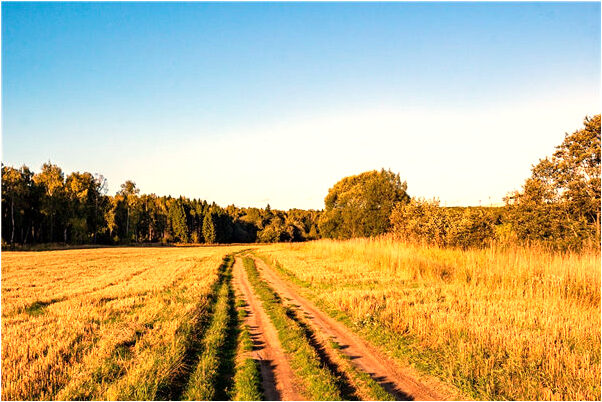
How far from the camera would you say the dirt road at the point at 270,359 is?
510 cm

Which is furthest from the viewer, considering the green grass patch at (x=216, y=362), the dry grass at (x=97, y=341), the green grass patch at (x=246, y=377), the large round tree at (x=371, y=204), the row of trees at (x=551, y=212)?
the large round tree at (x=371, y=204)

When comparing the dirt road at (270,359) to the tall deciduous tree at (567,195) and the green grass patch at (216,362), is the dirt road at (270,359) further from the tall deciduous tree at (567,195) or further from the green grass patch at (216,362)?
the tall deciduous tree at (567,195)

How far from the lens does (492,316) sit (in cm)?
823

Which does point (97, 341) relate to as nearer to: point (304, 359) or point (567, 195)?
point (304, 359)

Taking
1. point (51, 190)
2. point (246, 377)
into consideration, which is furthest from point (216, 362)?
point (51, 190)

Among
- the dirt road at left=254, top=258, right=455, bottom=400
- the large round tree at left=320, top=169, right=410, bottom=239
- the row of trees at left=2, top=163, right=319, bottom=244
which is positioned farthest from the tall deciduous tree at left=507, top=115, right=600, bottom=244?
the row of trees at left=2, top=163, right=319, bottom=244

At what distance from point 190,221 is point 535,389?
93071 millimetres

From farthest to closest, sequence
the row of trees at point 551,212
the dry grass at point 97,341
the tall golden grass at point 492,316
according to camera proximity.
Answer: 1. the row of trees at point 551,212
2. the tall golden grass at point 492,316
3. the dry grass at point 97,341

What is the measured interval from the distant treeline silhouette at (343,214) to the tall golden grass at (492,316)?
14.3 ft

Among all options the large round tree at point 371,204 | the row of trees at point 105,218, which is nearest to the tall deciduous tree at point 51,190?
the row of trees at point 105,218

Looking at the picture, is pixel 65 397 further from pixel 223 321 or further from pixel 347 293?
pixel 347 293

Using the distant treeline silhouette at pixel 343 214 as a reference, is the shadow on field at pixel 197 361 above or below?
below

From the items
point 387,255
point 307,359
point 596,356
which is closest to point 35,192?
point 387,255

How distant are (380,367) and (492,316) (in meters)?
3.97
